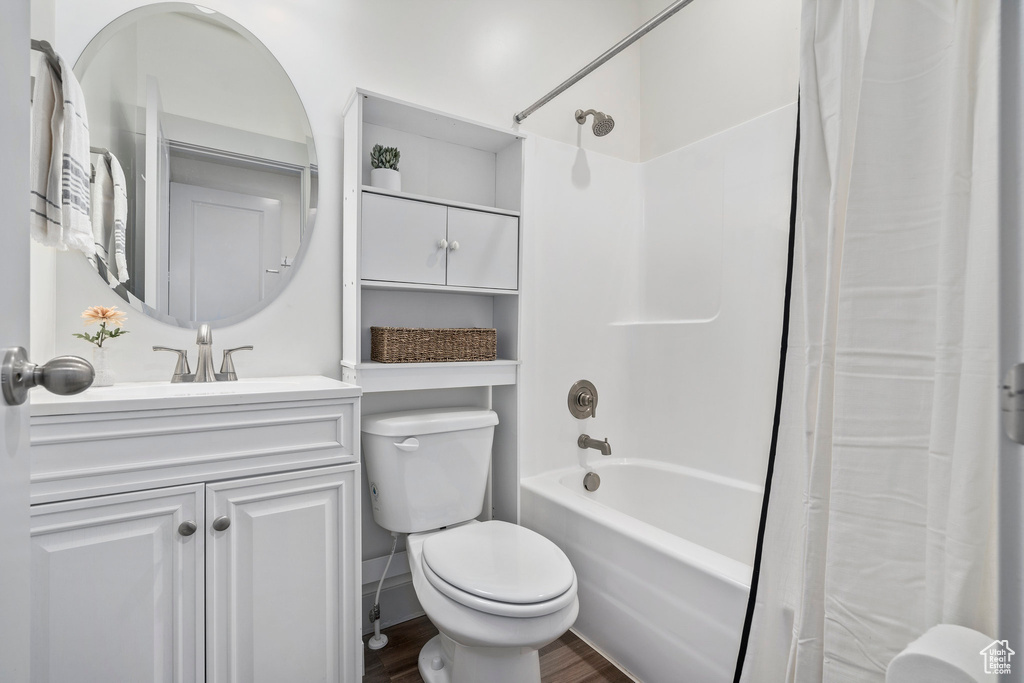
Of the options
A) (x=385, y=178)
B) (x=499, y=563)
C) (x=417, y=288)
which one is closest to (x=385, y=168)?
(x=385, y=178)

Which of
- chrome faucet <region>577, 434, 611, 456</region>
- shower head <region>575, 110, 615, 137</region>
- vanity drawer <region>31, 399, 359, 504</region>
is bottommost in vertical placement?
chrome faucet <region>577, 434, 611, 456</region>

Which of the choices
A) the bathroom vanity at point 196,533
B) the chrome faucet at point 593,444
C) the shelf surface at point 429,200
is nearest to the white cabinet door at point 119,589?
the bathroom vanity at point 196,533

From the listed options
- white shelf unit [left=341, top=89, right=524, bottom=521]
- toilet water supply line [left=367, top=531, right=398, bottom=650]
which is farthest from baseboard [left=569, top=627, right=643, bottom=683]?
toilet water supply line [left=367, top=531, right=398, bottom=650]

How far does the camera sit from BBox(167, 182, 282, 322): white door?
1506 millimetres

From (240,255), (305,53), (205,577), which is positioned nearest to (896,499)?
(205,577)

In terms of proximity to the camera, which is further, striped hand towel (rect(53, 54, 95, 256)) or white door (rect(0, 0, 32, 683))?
striped hand towel (rect(53, 54, 95, 256))

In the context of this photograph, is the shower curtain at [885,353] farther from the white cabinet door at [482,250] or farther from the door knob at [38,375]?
the door knob at [38,375]

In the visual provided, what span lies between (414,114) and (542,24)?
0.88 metres

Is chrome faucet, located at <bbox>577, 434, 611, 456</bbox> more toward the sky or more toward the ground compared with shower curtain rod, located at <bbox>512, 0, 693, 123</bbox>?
more toward the ground

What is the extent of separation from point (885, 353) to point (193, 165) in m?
1.84

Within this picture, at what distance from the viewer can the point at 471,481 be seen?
5.71 ft

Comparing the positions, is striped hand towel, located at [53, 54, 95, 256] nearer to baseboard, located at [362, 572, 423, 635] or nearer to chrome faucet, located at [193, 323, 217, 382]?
chrome faucet, located at [193, 323, 217, 382]

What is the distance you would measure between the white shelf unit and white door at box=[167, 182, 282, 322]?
9.8 inches

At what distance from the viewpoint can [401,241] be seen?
165 cm
